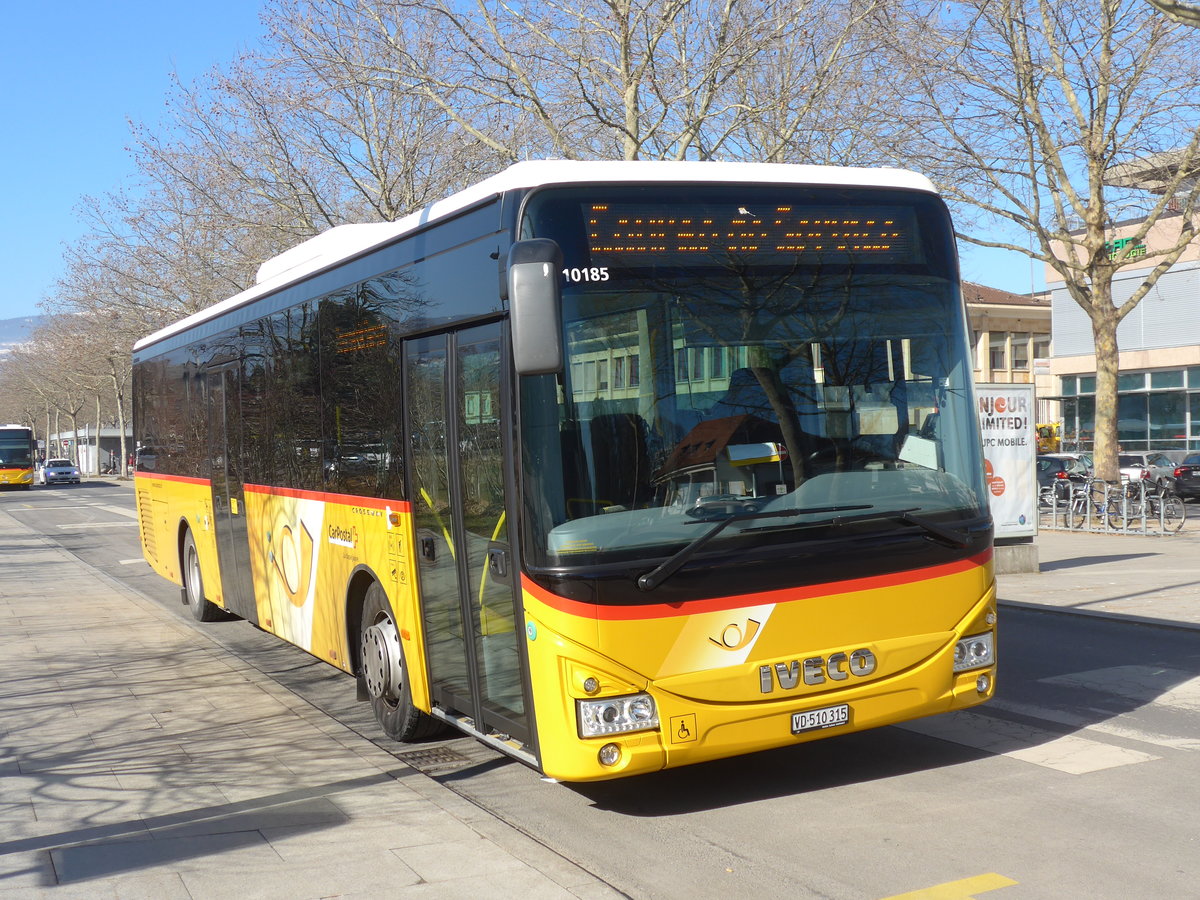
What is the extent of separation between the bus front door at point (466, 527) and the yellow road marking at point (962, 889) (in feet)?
6.61

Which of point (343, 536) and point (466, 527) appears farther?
point (343, 536)

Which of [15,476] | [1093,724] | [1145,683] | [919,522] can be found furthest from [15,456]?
[919,522]

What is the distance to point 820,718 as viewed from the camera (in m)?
5.96

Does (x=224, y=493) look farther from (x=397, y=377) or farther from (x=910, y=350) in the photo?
(x=910, y=350)

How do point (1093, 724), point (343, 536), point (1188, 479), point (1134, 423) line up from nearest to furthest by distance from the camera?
1. point (1093, 724)
2. point (343, 536)
3. point (1188, 479)
4. point (1134, 423)

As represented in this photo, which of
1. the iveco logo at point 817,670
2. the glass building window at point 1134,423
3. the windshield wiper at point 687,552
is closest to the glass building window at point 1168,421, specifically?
the glass building window at point 1134,423

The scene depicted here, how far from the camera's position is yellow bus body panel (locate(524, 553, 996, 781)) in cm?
561

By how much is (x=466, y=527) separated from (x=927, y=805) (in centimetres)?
271

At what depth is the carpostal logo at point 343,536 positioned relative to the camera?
8289 mm

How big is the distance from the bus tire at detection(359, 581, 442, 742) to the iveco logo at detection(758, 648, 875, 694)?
2.63 m

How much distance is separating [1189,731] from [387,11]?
63.2 ft

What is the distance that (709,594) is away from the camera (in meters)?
5.71

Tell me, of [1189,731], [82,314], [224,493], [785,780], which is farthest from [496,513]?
[82,314]

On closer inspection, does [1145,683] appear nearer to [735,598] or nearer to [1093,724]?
[1093,724]
